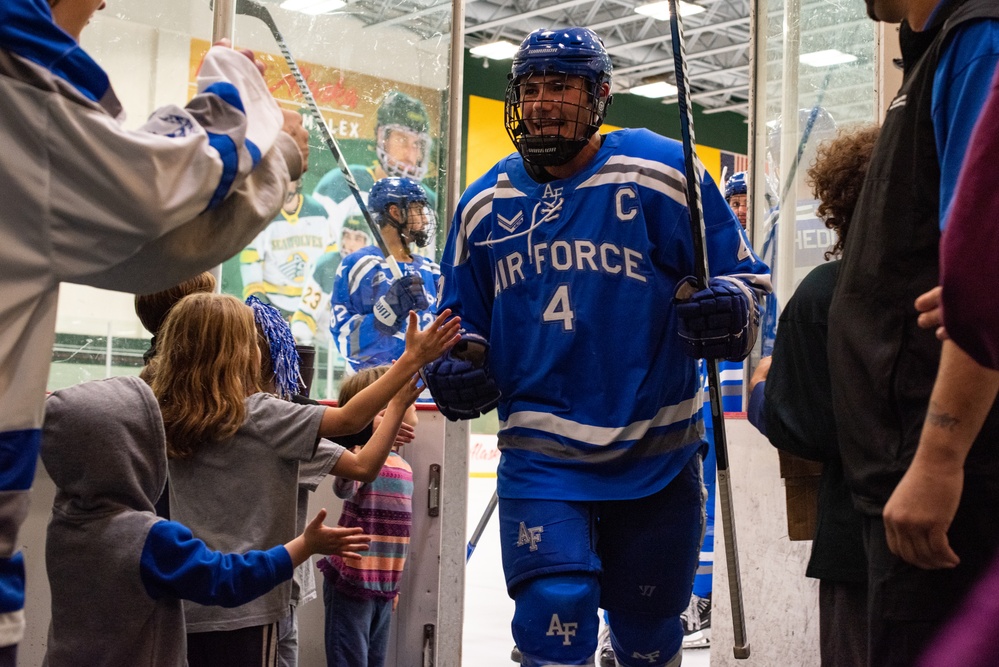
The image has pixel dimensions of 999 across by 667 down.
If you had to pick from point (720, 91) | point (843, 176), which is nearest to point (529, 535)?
point (843, 176)

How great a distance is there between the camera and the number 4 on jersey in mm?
2459

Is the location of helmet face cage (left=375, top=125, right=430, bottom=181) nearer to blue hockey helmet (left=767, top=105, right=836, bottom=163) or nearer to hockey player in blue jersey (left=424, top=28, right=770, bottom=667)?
blue hockey helmet (left=767, top=105, right=836, bottom=163)

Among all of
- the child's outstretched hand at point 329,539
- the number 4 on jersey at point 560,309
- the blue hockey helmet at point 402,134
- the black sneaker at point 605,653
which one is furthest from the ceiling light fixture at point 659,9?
the child's outstretched hand at point 329,539

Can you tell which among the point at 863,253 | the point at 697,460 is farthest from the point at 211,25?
the point at 863,253

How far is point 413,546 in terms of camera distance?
3760 mm

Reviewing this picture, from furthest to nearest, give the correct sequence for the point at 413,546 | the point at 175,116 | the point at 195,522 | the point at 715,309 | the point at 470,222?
the point at 413,546, the point at 470,222, the point at 195,522, the point at 715,309, the point at 175,116

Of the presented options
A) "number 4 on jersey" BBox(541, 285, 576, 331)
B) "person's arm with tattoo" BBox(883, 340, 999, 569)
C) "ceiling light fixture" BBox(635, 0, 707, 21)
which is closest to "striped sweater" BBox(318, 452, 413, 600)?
"number 4 on jersey" BBox(541, 285, 576, 331)

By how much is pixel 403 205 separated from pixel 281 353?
5.69 feet

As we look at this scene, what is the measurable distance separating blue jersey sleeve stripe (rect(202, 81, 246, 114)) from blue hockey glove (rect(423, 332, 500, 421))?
111 centimetres

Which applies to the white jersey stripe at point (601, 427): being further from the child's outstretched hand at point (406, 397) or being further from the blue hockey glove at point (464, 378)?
the child's outstretched hand at point (406, 397)

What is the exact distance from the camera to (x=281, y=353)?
2973 mm

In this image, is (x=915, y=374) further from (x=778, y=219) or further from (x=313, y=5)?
(x=313, y=5)

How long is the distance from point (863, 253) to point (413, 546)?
2509 mm

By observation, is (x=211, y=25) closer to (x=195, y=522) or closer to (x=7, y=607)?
(x=195, y=522)
